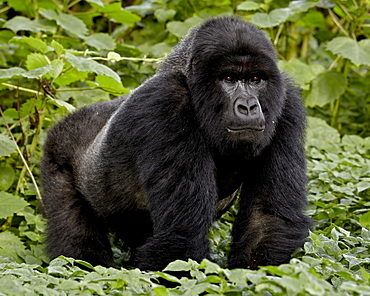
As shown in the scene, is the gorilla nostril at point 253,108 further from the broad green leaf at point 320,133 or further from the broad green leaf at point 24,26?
the broad green leaf at point 24,26

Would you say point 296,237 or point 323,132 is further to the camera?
point 323,132

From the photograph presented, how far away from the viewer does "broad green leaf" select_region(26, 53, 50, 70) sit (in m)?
4.21

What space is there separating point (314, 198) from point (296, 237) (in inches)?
40.8

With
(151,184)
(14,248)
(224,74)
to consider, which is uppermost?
(224,74)

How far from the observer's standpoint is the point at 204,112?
3287 mm

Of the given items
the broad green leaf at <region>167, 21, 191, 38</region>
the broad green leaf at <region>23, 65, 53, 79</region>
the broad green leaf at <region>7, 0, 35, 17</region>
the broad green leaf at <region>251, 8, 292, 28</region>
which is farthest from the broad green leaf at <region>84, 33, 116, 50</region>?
the broad green leaf at <region>23, 65, 53, 79</region>

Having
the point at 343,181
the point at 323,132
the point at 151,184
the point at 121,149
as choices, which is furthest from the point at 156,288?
the point at 323,132

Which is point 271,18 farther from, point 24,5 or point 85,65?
point 85,65

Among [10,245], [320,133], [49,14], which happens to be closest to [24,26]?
[49,14]

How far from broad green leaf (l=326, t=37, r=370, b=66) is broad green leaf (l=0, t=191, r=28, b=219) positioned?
11.3ft

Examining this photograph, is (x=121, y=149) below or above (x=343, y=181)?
above

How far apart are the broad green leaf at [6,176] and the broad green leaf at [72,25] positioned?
1456mm

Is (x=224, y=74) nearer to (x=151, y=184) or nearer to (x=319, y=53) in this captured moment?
(x=151, y=184)

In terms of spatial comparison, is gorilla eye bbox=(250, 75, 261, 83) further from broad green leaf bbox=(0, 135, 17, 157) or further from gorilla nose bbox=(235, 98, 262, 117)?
broad green leaf bbox=(0, 135, 17, 157)
